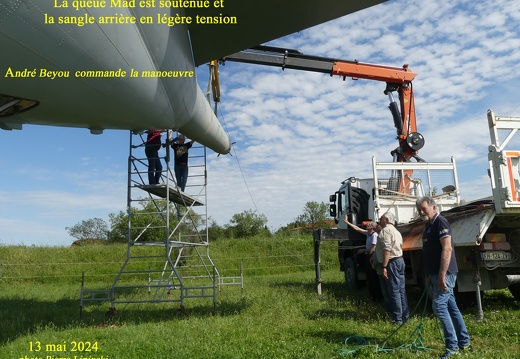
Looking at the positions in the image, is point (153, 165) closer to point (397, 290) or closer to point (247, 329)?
point (247, 329)

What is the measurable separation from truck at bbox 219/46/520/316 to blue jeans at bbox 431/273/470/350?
Result: 1.26 m

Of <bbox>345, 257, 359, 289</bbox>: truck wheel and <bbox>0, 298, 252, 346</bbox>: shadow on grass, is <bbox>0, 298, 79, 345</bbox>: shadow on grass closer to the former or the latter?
<bbox>0, 298, 252, 346</bbox>: shadow on grass

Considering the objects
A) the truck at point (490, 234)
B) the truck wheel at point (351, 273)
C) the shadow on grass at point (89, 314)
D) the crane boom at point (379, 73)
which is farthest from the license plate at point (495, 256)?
the crane boom at point (379, 73)

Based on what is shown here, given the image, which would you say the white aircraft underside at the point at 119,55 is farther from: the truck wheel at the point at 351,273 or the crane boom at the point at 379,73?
the crane boom at the point at 379,73

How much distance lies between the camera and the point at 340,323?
623 cm

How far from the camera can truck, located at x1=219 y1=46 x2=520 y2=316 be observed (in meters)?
5.69

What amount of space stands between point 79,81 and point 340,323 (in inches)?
195

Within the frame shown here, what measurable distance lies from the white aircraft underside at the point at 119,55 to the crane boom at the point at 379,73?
746 centimetres

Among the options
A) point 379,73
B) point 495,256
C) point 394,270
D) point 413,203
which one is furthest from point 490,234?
point 379,73

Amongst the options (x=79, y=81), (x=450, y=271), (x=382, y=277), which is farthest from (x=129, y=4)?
(x=382, y=277)

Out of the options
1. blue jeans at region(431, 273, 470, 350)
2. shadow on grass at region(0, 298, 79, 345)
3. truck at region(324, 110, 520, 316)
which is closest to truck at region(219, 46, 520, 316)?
truck at region(324, 110, 520, 316)

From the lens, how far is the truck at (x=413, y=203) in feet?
18.7

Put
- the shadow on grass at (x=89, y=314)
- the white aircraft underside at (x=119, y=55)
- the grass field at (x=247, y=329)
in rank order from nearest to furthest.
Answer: the white aircraft underside at (x=119, y=55)
the grass field at (x=247, y=329)
the shadow on grass at (x=89, y=314)

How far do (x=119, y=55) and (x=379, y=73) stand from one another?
407 inches
